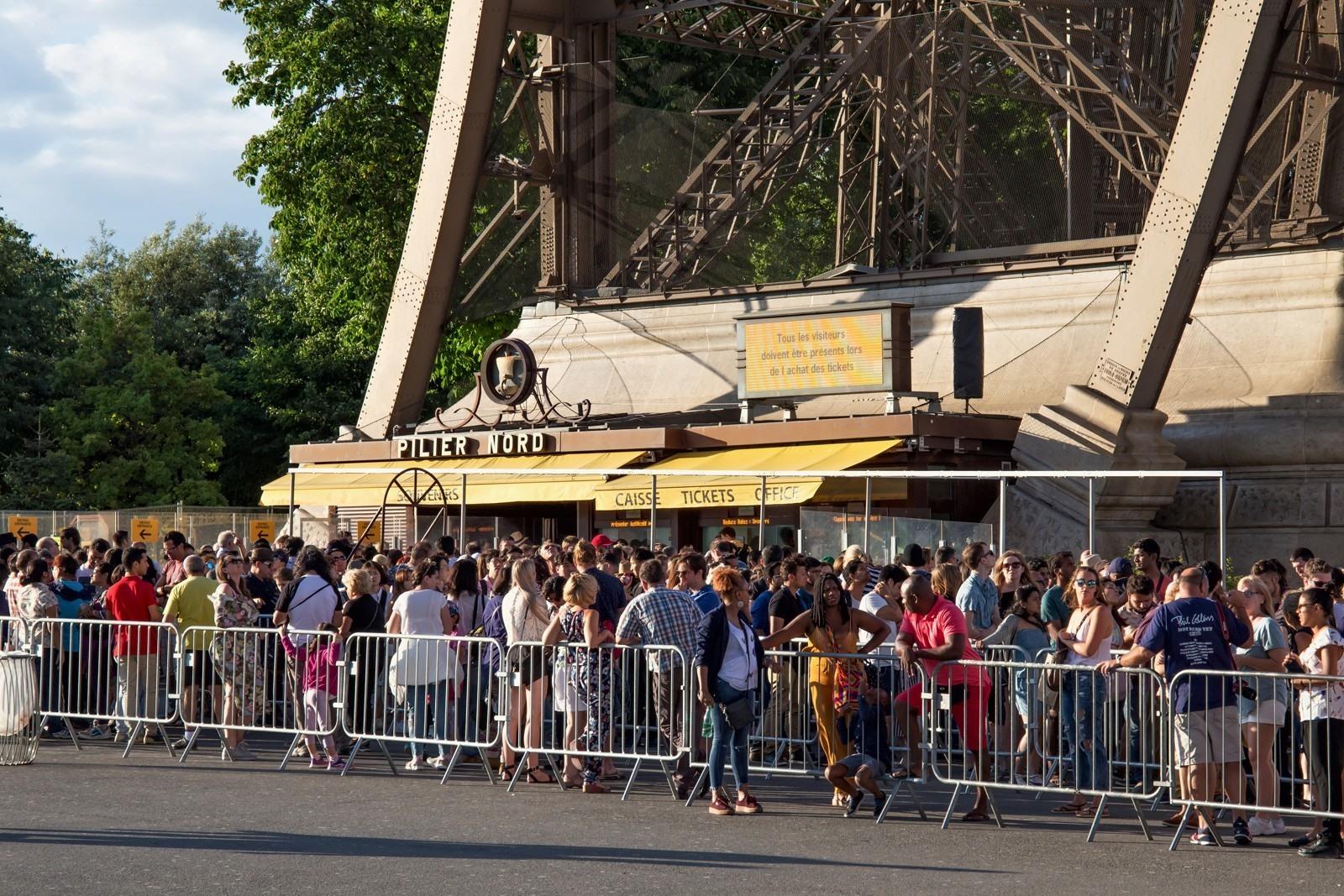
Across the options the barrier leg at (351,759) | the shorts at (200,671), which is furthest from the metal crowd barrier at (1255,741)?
the shorts at (200,671)

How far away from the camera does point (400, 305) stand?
33906mm

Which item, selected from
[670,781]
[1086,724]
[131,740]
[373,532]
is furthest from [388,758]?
[373,532]

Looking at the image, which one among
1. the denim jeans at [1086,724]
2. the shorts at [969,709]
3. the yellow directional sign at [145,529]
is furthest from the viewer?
the yellow directional sign at [145,529]

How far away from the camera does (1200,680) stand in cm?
1123

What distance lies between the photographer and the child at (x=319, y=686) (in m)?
14.8

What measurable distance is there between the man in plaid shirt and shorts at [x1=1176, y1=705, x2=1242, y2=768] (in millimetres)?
3456

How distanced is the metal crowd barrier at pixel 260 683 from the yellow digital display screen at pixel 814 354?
1227 centimetres

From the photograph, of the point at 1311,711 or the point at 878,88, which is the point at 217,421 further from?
the point at 1311,711

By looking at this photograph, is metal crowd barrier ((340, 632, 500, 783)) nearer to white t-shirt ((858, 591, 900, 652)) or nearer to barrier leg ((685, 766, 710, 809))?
barrier leg ((685, 766, 710, 809))

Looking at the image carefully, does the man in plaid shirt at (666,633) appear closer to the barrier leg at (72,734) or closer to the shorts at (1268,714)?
the shorts at (1268,714)

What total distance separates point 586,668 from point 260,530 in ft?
72.3

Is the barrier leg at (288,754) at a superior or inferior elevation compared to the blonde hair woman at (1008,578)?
inferior

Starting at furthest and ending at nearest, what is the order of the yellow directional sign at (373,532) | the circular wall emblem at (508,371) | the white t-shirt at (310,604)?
the circular wall emblem at (508,371) → the yellow directional sign at (373,532) → the white t-shirt at (310,604)

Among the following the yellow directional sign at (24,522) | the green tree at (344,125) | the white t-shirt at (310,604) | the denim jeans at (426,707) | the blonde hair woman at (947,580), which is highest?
the green tree at (344,125)
